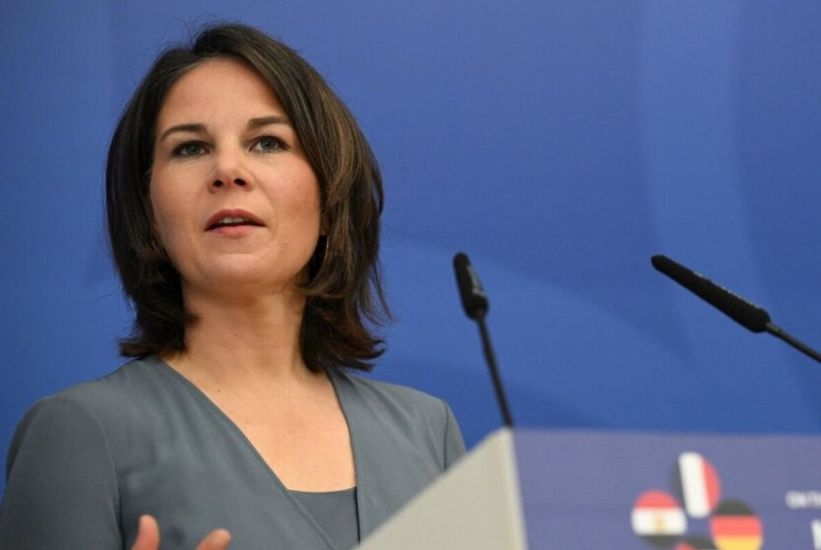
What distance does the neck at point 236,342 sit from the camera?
1.69 meters

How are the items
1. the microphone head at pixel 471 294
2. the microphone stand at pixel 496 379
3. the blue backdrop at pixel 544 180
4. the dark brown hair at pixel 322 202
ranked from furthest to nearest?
the blue backdrop at pixel 544 180
the dark brown hair at pixel 322 202
the microphone head at pixel 471 294
the microphone stand at pixel 496 379

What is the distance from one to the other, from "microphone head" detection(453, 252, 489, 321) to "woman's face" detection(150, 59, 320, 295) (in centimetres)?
56

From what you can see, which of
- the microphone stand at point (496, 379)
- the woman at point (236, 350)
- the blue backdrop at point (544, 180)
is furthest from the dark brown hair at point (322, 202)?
the microphone stand at point (496, 379)

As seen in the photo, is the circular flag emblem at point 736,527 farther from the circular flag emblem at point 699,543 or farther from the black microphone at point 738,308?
the black microphone at point 738,308

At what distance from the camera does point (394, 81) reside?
2395 mm

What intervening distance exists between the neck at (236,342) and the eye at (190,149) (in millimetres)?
186

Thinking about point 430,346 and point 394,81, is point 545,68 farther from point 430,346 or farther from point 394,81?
point 430,346

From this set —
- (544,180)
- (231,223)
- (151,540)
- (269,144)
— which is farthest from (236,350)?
(544,180)

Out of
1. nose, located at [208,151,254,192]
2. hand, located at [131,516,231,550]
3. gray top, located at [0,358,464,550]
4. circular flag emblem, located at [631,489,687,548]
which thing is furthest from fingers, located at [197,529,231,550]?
nose, located at [208,151,254,192]

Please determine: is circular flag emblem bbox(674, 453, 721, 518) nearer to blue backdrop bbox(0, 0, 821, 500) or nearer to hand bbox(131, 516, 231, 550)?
hand bbox(131, 516, 231, 550)

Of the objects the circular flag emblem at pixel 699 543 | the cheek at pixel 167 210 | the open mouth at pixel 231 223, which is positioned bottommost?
the circular flag emblem at pixel 699 543

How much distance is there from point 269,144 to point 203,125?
3.6 inches

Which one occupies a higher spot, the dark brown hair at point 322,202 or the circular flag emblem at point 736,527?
the dark brown hair at point 322,202

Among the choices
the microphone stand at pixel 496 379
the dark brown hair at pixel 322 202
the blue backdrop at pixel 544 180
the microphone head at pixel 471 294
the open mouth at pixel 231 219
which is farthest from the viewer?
the blue backdrop at pixel 544 180
